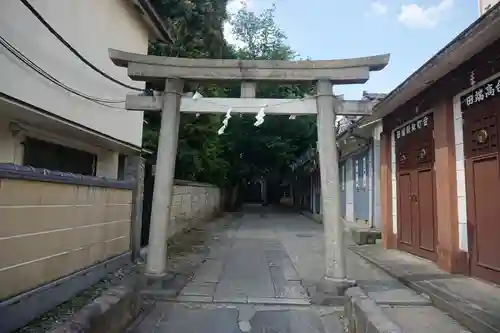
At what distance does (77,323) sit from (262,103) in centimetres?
418

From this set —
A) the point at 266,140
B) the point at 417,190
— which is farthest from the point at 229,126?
the point at 417,190

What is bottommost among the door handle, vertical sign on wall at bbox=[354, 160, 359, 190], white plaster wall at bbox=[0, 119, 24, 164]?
the door handle

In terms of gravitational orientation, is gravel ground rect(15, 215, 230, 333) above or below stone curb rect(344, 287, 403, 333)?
below

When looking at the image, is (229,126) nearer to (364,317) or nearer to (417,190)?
(417,190)

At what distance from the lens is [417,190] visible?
27.6ft

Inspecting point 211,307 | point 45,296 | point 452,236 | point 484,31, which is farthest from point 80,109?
point 452,236

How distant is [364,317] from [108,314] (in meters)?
2.51

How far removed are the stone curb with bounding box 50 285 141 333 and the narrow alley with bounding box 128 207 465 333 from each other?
22cm

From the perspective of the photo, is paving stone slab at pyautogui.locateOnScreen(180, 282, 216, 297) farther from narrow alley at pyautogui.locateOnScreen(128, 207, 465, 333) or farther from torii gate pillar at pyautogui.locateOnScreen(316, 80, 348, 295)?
torii gate pillar at pyautogui.locateOnScreen(316, 80, 348, 295)

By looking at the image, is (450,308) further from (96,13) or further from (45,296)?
(96,13)

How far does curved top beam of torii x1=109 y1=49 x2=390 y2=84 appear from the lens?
6.21m

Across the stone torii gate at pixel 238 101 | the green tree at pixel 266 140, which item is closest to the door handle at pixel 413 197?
the stone torii gate at pixel 238 101

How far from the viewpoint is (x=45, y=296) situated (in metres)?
4.69

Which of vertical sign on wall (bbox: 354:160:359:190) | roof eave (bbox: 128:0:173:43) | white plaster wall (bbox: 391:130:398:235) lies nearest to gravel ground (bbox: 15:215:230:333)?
white plaster wall (bbox: 391:130:398:235)
